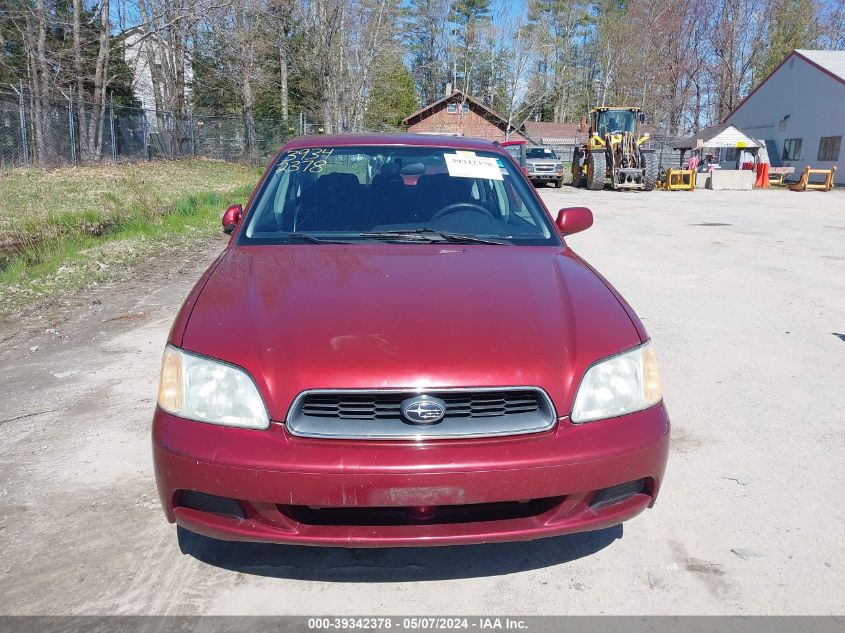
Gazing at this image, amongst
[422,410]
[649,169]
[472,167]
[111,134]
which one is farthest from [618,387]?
[111,134]

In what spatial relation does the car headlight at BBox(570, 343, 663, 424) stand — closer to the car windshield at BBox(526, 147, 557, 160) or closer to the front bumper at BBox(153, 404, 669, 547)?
the front bumper at BBox(153, 404, 669, 547)

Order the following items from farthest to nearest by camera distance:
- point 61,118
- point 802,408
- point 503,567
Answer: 1. point 61,118
2. point 802,408
3. point 503,567

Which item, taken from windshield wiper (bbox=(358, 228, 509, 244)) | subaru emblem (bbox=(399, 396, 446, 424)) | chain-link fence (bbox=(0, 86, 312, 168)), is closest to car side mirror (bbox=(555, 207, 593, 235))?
windshield wiper (bbox=(358, 228, 509, 244))

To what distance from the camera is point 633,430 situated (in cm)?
218

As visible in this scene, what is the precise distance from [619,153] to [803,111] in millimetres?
17795

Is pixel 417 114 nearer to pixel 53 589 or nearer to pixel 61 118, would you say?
pixel 61 118

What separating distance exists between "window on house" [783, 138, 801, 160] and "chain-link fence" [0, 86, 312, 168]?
2726 centimetres

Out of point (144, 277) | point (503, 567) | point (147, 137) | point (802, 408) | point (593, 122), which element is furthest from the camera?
point (147, 137)

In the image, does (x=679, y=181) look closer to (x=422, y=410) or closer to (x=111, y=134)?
(x=111, y=134)

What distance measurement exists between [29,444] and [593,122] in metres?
26.1

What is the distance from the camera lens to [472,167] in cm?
375

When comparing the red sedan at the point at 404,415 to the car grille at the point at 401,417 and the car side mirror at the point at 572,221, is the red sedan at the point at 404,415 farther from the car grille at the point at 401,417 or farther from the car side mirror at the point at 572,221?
the car side mirror at the point at 572,221

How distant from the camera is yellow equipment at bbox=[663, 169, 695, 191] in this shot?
89.1 ft

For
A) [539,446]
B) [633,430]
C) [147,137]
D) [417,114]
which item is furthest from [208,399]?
[417,114]
